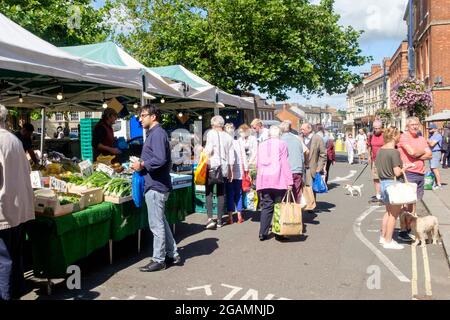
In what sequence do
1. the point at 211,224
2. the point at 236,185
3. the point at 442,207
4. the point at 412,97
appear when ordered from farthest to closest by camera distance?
the point at 412,97 → the point at 442,207 → the point at 236,185 → the point at 211,224

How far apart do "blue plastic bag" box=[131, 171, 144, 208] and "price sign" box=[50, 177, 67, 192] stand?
802 mm

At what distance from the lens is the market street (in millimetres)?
4664

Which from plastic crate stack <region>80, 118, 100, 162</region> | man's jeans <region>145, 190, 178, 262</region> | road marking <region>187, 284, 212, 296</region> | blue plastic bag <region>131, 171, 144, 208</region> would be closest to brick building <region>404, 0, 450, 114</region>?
plastic crate stack <region>80, 118, 100, 162</region>

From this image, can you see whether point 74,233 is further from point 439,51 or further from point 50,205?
point 439,51

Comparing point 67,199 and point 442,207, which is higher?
point 67,199

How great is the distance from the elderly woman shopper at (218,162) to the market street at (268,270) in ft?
1.55

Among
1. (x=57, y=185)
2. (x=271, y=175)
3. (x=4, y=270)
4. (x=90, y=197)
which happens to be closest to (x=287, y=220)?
(x=271, y=175)

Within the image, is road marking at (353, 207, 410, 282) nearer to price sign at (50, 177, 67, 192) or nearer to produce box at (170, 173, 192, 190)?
produce box at (170, 173, 192, 190)

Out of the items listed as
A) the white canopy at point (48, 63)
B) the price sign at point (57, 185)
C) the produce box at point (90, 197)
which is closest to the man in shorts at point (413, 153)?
the white canopy at point (48, 63)

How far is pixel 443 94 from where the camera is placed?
27625 millimetres

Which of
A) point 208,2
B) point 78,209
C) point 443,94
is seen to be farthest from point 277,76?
point 78,209

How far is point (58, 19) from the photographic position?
16.3m

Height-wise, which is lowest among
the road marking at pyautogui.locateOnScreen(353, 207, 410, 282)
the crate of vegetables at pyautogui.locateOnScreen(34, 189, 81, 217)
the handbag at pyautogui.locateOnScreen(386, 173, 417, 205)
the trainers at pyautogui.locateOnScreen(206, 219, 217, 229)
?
the road marking at pyautogui.locateOnScreen(353, 207, 410, 282)

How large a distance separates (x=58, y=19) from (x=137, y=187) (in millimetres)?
12945
